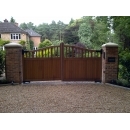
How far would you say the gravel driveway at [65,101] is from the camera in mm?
4016

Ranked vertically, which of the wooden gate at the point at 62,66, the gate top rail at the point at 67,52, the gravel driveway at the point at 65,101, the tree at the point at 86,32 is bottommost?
the gravel driveway at the point at 65,101

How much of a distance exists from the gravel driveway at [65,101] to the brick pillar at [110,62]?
83 cm

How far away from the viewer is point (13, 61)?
6.93 meters

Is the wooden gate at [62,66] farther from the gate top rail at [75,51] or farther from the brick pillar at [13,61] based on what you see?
the brick pillar at [13,61]

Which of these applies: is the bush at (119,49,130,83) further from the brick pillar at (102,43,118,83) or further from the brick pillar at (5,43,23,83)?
the brick pillar at (5,43,23,83)

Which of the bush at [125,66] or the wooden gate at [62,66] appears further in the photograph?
the wooden gate at [62,66]

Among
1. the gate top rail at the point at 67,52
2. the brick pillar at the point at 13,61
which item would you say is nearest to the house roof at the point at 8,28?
the gate top rail at the point at 67,52

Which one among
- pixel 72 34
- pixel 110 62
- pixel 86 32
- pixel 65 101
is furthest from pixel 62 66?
pixel 72 34

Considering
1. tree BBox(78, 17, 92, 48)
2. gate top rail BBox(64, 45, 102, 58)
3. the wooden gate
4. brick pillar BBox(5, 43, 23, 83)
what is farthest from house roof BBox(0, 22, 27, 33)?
gate top rail BBox(64, 45, 102, 58)

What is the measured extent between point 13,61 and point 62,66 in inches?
80.6

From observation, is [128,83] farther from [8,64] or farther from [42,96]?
[8,64]

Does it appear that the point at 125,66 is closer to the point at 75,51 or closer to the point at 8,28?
the point at 75,51

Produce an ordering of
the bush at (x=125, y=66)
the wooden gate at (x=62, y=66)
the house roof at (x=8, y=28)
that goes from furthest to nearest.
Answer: the house roof at (x=8, y=28) → the wooden gate at (x=62, y=66) → the bush at (x=125, y=66)

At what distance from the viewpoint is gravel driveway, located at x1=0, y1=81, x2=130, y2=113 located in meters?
4.02
